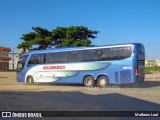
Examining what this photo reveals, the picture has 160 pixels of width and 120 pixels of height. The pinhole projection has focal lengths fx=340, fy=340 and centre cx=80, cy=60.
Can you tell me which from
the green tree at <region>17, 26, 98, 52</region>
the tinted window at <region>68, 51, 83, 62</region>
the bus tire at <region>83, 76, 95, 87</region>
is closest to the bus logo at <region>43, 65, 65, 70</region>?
the tinted window at <region>68, 51, 83, 62</region>

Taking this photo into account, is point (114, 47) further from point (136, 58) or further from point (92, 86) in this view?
point (92, 86)

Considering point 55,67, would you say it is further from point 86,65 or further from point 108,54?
point 108,54

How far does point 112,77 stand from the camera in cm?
2370

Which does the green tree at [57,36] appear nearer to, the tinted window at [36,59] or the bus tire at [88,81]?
the tinted window at [36,59]

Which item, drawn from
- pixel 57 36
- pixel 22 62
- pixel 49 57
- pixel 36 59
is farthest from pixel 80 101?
pixel 57 36

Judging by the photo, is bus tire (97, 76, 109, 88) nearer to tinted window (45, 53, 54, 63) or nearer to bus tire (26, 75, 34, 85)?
tinted window (45, 53, 54, 63)

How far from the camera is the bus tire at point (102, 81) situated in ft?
79.3

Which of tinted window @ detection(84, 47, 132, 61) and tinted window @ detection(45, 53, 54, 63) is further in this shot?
tinted window @ detection(45, 53, 54, 63)

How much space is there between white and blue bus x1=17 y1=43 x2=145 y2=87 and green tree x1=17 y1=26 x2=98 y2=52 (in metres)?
21.7

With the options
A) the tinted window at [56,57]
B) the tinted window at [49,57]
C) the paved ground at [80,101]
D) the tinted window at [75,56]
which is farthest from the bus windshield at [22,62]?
the paved ground at [80,101]

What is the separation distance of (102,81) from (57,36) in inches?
1129

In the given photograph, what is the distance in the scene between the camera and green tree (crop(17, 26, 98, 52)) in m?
51.1

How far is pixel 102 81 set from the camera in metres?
24.5

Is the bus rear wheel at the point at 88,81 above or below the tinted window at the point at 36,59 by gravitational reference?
below
